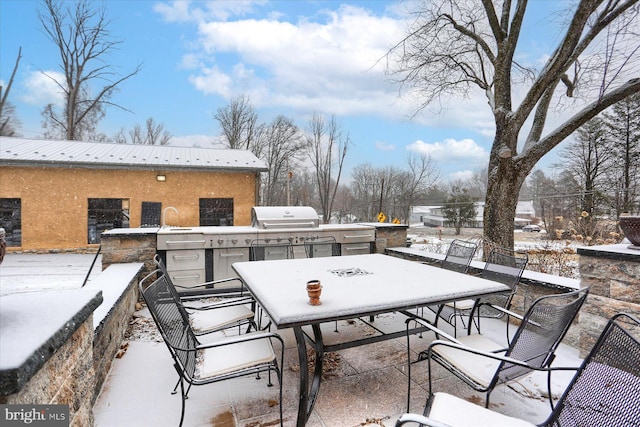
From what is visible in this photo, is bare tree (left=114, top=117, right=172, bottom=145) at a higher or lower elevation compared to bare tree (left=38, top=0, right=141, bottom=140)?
lower

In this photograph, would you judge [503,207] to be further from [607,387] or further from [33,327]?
[33,327]

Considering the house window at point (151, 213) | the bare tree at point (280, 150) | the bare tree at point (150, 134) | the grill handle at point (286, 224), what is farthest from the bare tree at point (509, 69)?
the bare tree at point (150, 134)

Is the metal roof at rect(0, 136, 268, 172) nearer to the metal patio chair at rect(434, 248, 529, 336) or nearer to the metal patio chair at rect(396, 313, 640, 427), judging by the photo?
the metal patio chair at rect(434, 248, 529, 336)

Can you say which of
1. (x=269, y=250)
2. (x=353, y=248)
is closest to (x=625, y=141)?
(x=353, y=248)

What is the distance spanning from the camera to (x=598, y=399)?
135cm

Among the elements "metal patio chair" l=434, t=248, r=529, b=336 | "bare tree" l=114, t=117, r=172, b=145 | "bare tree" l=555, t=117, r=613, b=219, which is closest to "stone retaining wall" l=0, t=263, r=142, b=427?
"metal patio chair" l=434, t=248, r=529, b=336

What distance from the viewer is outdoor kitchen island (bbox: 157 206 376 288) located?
4.59 m

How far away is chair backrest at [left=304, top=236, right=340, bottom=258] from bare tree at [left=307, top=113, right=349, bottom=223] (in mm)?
13973

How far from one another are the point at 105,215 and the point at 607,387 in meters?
10.7

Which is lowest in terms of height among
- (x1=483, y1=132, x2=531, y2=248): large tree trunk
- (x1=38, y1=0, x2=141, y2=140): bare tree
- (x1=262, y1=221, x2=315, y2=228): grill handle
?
(x1=262, y1=221, x2=315, y2=228): grill handle

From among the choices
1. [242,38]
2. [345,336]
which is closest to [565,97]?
[345,336]

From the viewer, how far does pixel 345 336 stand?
3.37m

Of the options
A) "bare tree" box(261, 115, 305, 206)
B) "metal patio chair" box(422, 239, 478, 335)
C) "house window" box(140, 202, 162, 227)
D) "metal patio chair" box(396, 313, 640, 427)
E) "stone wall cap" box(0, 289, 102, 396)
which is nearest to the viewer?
"stone wall cap" box(0, 289, 102, 396)

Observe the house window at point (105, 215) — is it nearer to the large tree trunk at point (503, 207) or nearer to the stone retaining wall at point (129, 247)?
the stone retaining wall at point (129, 247)
